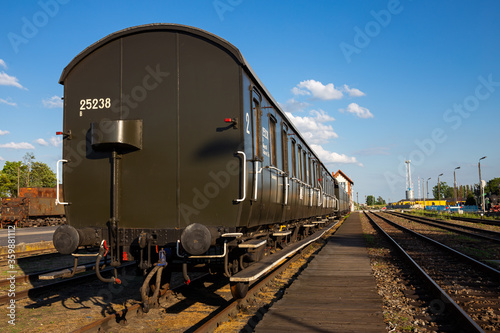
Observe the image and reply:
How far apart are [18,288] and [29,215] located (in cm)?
2488

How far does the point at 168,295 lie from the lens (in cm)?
671

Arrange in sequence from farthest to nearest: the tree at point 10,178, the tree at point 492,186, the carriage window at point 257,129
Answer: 1. the tree at point 492,186
2. the tree at point 10,178
3. the carriage window at point 257,129

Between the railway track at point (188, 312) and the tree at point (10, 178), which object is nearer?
the railway track at point (188, 312)

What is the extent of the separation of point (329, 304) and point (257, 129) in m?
3.00

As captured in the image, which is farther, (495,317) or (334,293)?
(334,293)

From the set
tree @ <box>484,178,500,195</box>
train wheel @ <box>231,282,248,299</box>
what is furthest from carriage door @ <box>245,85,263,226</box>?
tree @ <box>484,178,500,195</box>

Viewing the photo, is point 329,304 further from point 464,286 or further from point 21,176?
point 21,176

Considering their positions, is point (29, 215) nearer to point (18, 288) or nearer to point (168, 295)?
A: point (18, 288)

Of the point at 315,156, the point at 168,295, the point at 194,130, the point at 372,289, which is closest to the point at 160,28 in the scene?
the point at 194,130

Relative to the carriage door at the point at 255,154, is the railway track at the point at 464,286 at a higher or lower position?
lower

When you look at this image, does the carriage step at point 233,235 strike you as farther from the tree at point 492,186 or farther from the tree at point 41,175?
the tree at point 492,186

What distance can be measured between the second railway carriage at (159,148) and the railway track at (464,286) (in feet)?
9.94

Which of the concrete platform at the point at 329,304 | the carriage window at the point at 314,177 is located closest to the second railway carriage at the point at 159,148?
the concrete platform at the point at 329,304

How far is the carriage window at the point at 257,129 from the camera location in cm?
627
